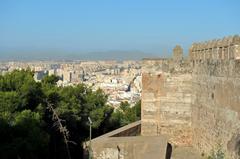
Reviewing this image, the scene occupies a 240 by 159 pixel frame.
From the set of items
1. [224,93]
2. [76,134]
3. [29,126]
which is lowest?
[76,134]

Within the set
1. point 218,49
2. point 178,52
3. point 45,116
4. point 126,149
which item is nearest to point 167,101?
point 178,52

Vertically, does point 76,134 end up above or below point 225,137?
below

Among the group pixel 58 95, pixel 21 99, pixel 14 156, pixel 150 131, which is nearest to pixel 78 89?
pixel 58 95

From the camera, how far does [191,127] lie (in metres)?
12.9

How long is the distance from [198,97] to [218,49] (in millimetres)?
1653

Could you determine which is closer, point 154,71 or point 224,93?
point 224,93

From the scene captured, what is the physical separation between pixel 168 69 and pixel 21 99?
5007 mm

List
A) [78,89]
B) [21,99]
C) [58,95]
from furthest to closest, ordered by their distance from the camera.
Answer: [78,89], [58,95], [21,99]

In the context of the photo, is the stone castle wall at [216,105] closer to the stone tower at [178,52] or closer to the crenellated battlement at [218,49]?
the crenellated battlement at [218,49]

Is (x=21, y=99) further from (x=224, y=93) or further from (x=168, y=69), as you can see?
(x=224, y=93)

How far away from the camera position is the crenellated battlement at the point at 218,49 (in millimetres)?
9773

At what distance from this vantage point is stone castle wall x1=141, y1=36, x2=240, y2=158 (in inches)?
356

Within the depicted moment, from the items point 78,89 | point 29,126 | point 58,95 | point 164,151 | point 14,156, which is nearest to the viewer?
point 164,151

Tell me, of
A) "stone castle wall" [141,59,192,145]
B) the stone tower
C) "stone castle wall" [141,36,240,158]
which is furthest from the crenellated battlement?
"stone castle wall" [141,59,192,145]
